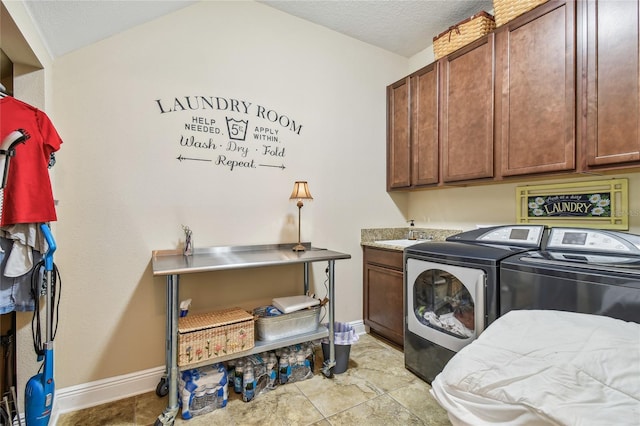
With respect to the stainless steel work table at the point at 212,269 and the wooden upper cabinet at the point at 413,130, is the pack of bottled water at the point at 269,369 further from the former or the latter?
the wooden upper cabinet at the point at 413,130

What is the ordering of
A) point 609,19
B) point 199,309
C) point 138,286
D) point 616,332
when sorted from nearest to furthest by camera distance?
point 616,332
point 609,19
point 138,286
point 199,309

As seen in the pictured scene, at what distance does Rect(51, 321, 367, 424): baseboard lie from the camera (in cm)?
179

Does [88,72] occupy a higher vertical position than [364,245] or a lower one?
higher

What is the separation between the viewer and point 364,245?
9.52ft

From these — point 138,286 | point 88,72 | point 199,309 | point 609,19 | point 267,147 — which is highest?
point 609,19

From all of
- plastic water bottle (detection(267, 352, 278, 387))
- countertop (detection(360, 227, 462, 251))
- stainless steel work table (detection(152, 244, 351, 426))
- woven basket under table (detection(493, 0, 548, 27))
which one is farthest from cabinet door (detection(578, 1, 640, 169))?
plastic water bottle (detection(267, 352, 278, 387))

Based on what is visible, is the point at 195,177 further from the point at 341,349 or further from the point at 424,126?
the point at 424,126

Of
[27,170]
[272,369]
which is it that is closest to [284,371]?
[272,369]

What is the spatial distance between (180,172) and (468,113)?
217 cm

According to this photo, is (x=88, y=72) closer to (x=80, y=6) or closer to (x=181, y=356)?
(x=80, y=6)

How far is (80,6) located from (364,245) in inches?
100

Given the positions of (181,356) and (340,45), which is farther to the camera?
(340,45)

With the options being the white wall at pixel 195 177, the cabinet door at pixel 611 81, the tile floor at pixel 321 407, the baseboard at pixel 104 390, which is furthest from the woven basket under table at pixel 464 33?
the baseboard at pixel 104 390

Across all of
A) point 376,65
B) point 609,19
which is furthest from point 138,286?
point 609,19
